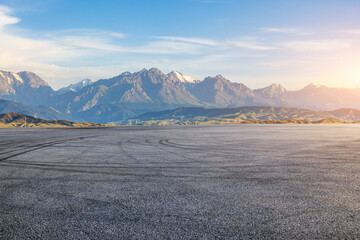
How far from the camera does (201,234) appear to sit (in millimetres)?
5441

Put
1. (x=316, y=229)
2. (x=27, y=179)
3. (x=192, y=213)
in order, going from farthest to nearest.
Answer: (x=27, y=179) → (x=192, y=213) → (x=316, y=229)

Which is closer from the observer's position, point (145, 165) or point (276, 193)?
point (276, 193)

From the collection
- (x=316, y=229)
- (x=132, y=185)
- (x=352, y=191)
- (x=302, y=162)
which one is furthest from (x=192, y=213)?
(x=302, y=162)

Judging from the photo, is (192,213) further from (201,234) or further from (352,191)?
(352,191)

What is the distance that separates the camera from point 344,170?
472 inches

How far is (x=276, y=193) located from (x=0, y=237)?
6865mm

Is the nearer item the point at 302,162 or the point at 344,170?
the point at 344,170

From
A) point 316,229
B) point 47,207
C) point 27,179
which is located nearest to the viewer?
point 316,229

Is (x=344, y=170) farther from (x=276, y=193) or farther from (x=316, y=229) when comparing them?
(x=316, y=229)

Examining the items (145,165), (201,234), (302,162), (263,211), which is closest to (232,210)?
(263,211)

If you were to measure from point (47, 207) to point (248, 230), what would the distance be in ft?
16.0

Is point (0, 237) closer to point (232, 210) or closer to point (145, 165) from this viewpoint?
point (232, 210)

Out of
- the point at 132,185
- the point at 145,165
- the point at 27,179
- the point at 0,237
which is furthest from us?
the point at 145,165

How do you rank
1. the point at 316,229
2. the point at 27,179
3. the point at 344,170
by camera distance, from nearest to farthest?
the point at 316,229
the point at 27,179
the point at 344,170
